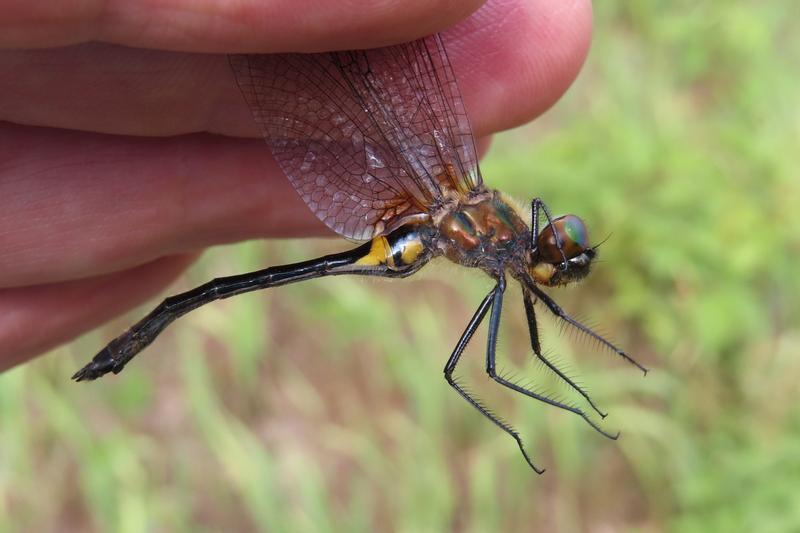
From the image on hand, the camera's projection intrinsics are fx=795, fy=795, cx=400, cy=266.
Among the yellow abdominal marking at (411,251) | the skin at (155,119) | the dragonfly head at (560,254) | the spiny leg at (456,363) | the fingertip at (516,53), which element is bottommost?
the spiny leg at (456,363)

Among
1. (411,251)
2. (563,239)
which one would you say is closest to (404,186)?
(411,251)

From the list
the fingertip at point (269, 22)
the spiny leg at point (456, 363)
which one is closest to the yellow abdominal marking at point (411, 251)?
the spiny leg at point (456, 363)

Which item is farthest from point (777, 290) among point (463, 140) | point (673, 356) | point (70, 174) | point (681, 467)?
point (70, 174)

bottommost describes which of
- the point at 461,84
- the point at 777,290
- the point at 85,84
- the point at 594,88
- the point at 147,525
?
the point at 147,525

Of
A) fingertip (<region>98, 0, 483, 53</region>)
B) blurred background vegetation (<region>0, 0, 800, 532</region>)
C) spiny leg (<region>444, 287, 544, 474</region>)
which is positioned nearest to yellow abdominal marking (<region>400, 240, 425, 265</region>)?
spiny leg (<region>444, 287, 544, 474</region>)

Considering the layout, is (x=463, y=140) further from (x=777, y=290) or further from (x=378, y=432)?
(x=777, y=290)

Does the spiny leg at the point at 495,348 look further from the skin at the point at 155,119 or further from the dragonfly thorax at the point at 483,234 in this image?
the skin at the point at 155,119
